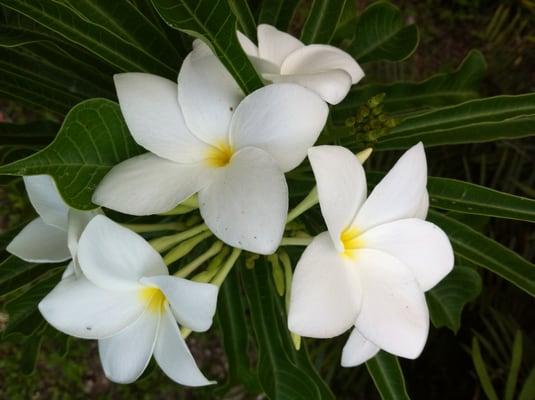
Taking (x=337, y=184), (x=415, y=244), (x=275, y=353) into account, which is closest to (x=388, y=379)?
(x=275, y=353)

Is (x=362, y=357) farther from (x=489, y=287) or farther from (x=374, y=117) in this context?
(x=489, y=287)

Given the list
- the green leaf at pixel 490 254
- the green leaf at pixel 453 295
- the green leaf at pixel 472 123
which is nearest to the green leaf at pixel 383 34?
the green leaf at pixel 472 123

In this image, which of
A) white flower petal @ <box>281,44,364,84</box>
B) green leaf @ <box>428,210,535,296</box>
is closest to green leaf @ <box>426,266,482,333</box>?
green leaf @ <box>428,210,535,296</box>

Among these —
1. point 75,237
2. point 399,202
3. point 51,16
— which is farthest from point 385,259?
point 51,16

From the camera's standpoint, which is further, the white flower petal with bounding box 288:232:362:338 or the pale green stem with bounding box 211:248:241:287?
the pale green stem with bounding box 211:248:241:287

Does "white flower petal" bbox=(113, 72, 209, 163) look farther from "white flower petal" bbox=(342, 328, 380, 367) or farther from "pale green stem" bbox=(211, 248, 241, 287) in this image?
"white flower petal" bbox=(342, 328, 380, 367)

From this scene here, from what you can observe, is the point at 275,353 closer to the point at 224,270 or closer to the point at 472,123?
the point at 224,270
